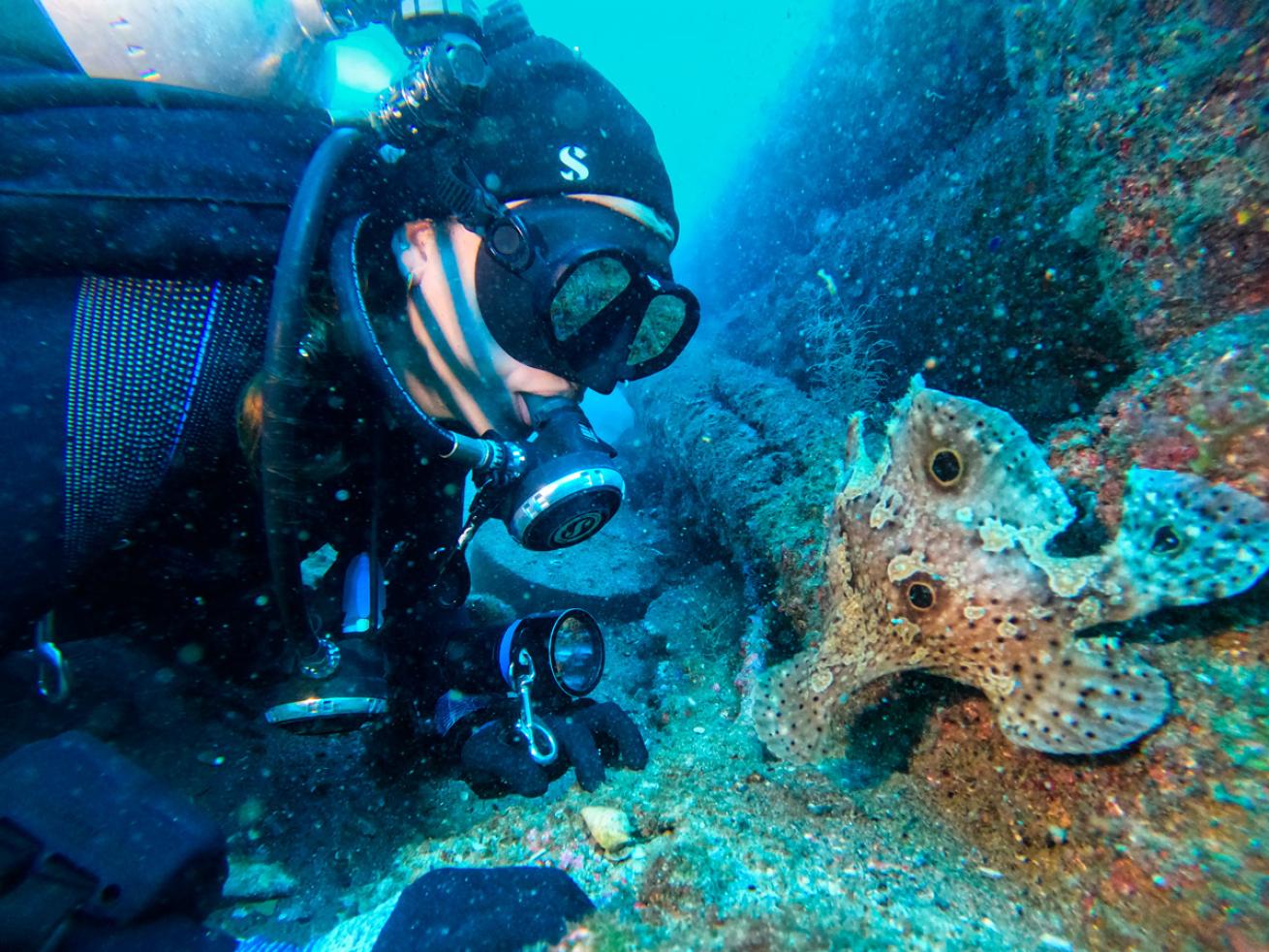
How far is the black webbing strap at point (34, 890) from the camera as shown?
4.50ft

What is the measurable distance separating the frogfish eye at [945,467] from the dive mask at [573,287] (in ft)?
4.28

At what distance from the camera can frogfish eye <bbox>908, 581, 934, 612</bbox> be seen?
188 cm

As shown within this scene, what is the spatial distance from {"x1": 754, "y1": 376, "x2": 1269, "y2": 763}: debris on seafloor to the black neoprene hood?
1.46 metres

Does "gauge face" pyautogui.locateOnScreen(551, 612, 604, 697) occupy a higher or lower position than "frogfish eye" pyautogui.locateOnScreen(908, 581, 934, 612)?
lower

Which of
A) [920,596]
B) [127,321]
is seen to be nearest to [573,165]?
[127,321]

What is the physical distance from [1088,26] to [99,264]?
458 cm

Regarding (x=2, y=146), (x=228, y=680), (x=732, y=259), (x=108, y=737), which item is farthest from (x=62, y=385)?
(x=732, y=259)

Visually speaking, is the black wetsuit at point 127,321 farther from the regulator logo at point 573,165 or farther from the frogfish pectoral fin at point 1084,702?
the frogfish pectoral fin at point 1084,702

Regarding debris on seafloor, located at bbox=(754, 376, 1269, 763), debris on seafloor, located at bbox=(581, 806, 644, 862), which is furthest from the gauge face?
debris on seafloor, located at bbox=(754, 376, 1269, 763)

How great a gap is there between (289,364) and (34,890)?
153cm

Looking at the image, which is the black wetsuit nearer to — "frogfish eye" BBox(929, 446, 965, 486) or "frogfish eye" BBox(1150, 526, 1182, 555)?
"frogfish eye" BBox(929, 446, 965, 486)

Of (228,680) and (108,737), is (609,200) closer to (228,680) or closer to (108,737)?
(228,680)

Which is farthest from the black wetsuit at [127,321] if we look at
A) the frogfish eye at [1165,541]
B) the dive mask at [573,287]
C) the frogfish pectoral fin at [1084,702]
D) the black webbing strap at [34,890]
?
the frogfish eye at [1165,541]

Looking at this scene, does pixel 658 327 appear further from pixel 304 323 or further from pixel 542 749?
pixel 542 749
